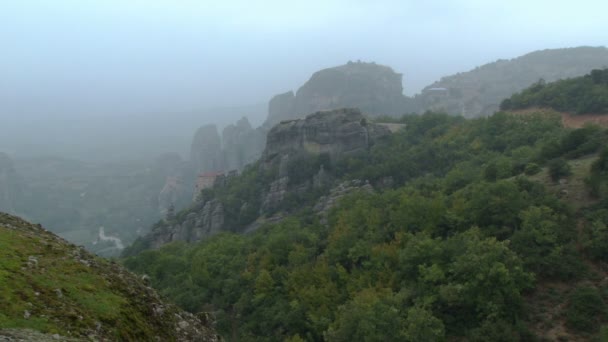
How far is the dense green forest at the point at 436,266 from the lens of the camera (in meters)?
19.2

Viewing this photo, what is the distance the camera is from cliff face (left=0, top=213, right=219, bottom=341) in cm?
813

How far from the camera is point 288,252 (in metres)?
33.8

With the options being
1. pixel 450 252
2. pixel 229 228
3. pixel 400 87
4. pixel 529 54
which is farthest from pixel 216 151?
pixel 450 252

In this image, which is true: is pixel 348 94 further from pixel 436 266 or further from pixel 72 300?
pixel 72 300

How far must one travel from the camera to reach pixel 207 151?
166m

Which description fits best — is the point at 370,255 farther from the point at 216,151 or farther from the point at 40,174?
the point at 40,174

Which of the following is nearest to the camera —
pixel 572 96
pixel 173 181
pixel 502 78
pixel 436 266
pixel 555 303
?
pixel 555 303

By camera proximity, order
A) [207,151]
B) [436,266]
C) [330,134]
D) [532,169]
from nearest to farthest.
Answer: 1. [436,266]
2. [532,169]
3. [330,134]
4. [207,151]

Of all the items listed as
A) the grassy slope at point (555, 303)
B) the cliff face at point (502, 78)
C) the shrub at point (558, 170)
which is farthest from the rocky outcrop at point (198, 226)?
the cliff face at point (502, 78)

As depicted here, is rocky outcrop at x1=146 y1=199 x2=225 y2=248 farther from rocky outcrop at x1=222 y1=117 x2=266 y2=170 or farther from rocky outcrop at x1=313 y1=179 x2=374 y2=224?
rocky outcrop at x1=222 y1=117 x2=266 y2=170

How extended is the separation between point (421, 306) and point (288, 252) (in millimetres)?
14500

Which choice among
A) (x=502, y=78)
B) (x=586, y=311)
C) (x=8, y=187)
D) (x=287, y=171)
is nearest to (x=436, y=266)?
(x=586, y=311)

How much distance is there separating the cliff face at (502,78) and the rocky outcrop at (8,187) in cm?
13094

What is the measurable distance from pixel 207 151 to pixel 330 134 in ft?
345
